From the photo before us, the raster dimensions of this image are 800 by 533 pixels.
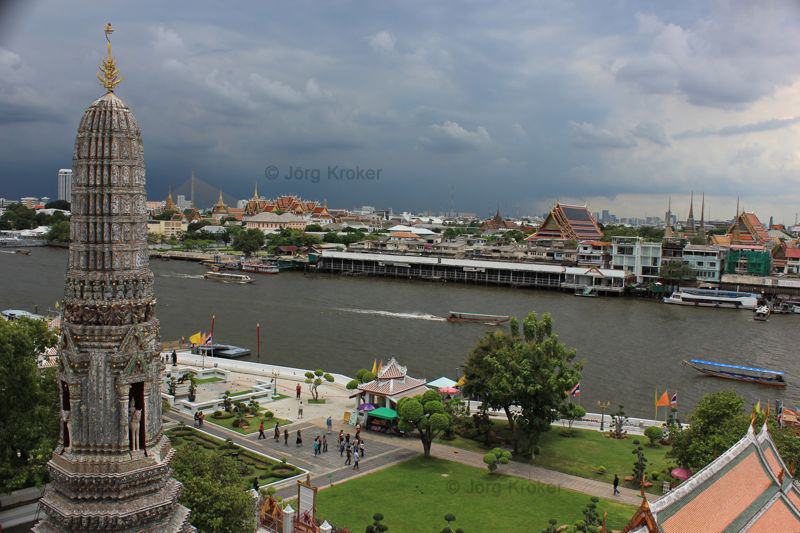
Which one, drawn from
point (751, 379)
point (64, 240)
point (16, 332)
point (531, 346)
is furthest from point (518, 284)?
point (64, 240)

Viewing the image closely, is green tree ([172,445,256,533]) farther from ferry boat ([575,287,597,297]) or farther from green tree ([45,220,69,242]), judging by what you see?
green tree ([45,220,69,242])

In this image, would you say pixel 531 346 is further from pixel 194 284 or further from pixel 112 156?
pixel 194 284

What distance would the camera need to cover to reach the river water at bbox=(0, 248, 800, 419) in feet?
126

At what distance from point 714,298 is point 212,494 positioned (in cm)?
6622

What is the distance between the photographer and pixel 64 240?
391 feet

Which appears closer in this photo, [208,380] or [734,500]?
[734,500]

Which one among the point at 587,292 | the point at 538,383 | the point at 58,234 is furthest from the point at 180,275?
the point at 538,383

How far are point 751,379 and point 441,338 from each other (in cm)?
1990

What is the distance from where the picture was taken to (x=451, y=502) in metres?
19.3

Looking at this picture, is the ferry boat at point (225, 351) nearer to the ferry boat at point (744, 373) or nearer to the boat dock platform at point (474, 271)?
the ferry boat at point (744, 373)

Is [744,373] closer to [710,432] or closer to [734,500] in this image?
[710,432]

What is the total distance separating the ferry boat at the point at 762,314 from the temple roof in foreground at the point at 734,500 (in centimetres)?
5179

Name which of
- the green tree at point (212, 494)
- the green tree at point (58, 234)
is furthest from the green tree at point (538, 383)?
the green tree at point (58, 234)

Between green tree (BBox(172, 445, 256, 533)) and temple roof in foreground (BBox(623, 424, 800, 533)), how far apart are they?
8.18 m
